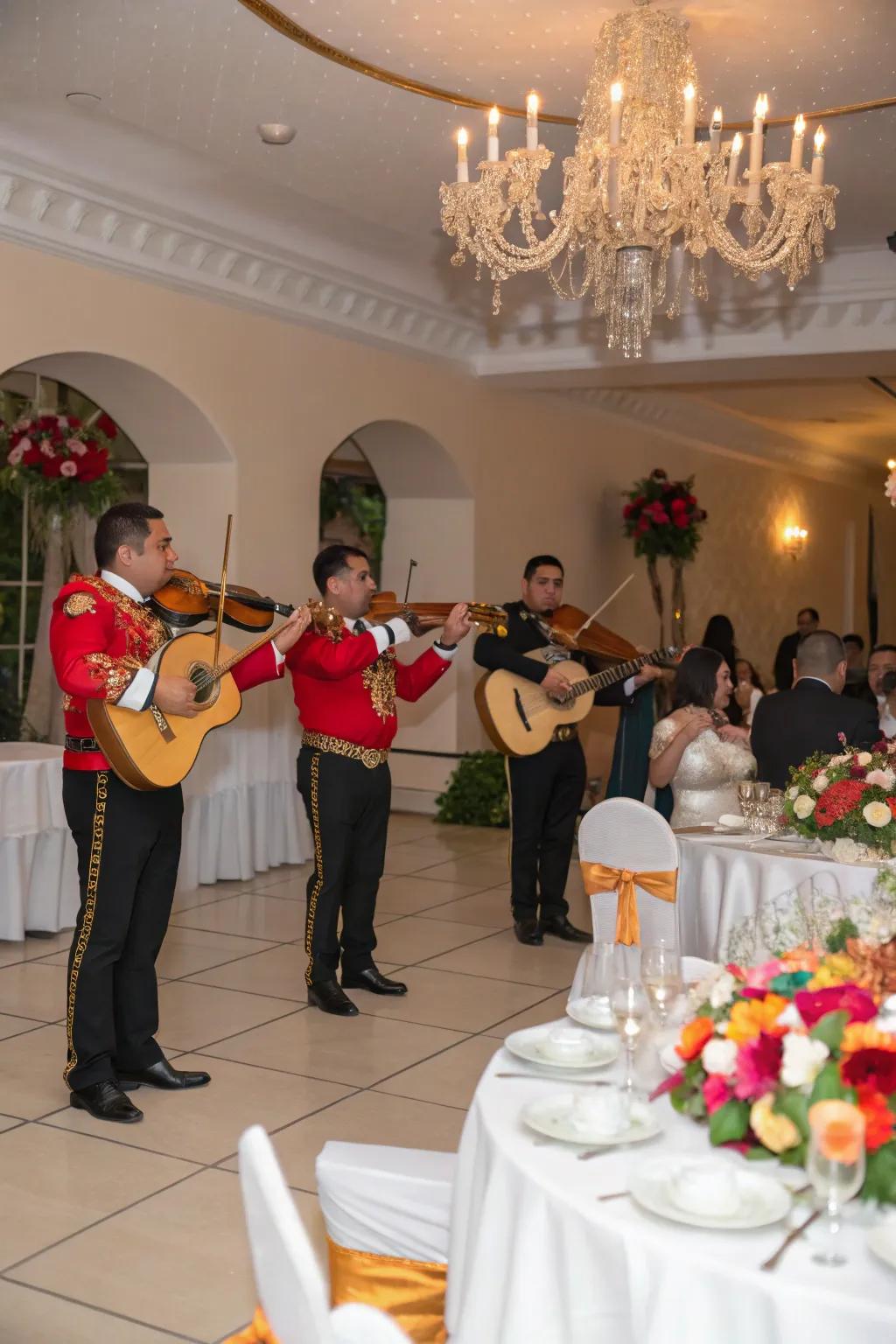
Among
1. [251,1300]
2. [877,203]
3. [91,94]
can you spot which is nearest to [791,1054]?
[251,1300]

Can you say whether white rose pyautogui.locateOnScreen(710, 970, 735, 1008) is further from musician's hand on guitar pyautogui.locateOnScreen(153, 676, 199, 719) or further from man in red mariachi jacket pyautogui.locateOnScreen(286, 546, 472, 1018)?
man in red mariachi jacket pyautogui.locateOnScreen(286, 546, 472, 1018)

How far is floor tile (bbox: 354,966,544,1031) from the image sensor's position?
5.31 metres

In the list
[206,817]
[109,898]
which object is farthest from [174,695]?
[206,817]

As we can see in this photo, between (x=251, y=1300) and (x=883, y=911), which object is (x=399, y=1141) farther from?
(x=883, y=911)

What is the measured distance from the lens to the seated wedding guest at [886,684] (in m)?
6.86

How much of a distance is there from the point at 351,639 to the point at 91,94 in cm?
249

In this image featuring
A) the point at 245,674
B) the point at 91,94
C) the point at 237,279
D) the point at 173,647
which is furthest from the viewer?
the point at 237,279

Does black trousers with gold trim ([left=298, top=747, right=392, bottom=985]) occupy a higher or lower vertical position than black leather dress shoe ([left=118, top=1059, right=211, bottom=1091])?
higher

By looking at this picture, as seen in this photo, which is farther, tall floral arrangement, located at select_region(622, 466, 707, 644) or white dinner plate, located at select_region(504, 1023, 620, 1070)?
tall floral arrangement, located at select_region(622, 466, 707, 644)

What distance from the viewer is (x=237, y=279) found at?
25.1 feet

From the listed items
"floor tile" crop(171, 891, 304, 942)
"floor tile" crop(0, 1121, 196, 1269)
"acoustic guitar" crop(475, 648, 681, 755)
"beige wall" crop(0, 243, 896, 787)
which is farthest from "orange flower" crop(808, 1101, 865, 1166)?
"beige wall" crop(0, 243, 896, 787)

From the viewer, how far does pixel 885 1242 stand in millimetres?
1681

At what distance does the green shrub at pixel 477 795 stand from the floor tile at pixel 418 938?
2.87m

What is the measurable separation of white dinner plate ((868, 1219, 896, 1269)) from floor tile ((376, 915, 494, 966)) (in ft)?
14.9
